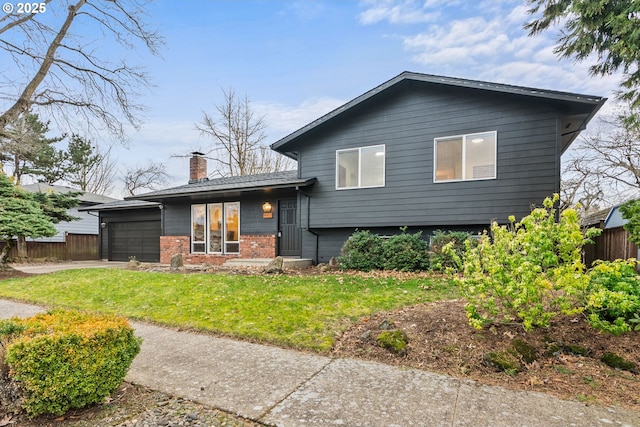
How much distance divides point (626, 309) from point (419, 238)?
239 inches

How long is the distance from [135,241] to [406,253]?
544 inches

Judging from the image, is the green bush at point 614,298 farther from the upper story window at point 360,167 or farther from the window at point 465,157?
the upper story window at point 360,167

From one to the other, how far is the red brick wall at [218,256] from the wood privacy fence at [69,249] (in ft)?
22.8

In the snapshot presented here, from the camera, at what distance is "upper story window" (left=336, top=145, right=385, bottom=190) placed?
393 inches

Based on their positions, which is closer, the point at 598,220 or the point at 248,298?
the point at 248,298

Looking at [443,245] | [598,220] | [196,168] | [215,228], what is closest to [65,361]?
[443,245]

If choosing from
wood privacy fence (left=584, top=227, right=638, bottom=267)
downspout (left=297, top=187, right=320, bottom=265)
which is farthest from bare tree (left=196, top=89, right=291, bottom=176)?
wood privacy fence (left=584, top=227, right=638, bottom=267)

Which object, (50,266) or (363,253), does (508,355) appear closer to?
(363,253)

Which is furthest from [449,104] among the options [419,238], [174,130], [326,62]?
[174,130]

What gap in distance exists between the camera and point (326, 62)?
44.1 ft

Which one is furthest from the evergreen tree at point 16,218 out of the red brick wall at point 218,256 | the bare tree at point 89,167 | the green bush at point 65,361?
the bare tree at point 89,167

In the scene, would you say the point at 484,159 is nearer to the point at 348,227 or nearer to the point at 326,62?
the point at 348,227

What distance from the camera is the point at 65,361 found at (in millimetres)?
2453

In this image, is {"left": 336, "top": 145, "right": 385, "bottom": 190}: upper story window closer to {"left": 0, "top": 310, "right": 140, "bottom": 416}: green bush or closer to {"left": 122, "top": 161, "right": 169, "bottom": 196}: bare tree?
{"left": 0, "top": 310, "right": 140, "bottom": 416}: green bush
